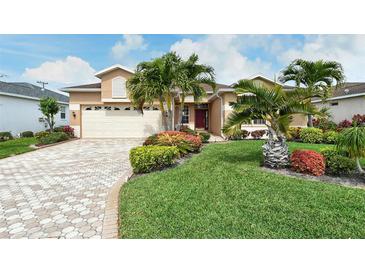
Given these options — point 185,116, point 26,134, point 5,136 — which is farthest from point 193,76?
point 26,134

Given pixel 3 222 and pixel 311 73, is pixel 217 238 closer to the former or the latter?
pixel 3 222

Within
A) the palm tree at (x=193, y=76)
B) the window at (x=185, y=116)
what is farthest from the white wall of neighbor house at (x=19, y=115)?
the palm tree at (x=193, y=76)

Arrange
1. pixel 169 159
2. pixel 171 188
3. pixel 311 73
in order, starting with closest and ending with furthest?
pixel 171 188 → pixel 169 159 → pixel 311 73

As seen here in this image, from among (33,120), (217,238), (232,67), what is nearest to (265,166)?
(217,238)

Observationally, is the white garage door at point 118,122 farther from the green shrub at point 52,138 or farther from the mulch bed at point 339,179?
the mulch bed at point 339,179

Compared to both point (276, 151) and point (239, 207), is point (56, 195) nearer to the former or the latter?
point (239, 207)

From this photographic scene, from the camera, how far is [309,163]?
5.95m

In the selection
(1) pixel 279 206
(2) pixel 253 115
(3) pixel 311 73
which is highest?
(3) pixel 311 73

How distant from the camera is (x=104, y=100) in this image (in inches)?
693

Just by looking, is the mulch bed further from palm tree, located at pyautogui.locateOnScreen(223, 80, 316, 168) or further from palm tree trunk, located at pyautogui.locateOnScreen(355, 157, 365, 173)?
palm tree, located at pyautogui.locateOnScreen(223, 80, 316, 168)

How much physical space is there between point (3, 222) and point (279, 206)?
5280 millimetres

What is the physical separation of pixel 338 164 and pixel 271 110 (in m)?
2.31

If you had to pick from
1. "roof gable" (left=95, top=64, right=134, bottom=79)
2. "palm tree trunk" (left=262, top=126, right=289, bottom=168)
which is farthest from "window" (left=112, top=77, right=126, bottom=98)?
"palm tree trunk" (left=262, top=126, right=289, bottom=168)

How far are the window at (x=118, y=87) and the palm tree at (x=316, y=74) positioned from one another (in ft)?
39.9
